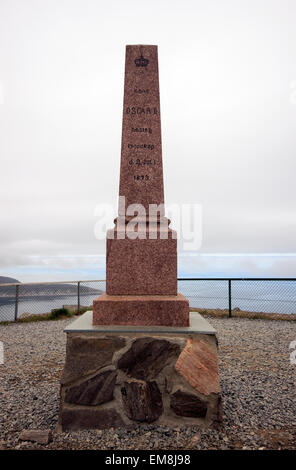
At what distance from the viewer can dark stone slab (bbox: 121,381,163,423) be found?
2.68 meters

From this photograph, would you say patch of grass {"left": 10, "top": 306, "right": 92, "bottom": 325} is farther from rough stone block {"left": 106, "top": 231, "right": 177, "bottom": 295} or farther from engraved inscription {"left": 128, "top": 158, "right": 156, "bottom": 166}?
engraved inscription {"left": 128, "top": 158, "right": 156, "bottom": 166}

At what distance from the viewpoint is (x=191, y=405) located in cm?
266

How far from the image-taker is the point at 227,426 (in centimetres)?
273

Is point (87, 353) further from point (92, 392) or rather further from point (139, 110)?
point (139, 110)

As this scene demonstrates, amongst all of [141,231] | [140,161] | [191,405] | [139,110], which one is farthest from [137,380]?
[139,110]

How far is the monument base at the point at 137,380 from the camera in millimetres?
2682

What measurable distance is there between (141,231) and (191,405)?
6.08ft

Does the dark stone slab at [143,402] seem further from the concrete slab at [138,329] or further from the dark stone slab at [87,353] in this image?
the concrete slab at [138,329]

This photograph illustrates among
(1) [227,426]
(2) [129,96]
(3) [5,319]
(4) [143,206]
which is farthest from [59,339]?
(2) [129,96]

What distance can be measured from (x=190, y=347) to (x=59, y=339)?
476 centimetres

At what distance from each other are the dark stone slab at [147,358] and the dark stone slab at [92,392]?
192mm

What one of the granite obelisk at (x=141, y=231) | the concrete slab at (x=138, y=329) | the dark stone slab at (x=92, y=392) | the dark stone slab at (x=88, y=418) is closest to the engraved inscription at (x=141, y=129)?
the granite obelisk at (x=141, y=231)

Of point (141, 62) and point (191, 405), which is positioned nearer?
point (191, 405)

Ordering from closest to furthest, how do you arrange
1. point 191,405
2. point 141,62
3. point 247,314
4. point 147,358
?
point 191,405 < point 147,358 < point 141,62 < point 247,314
